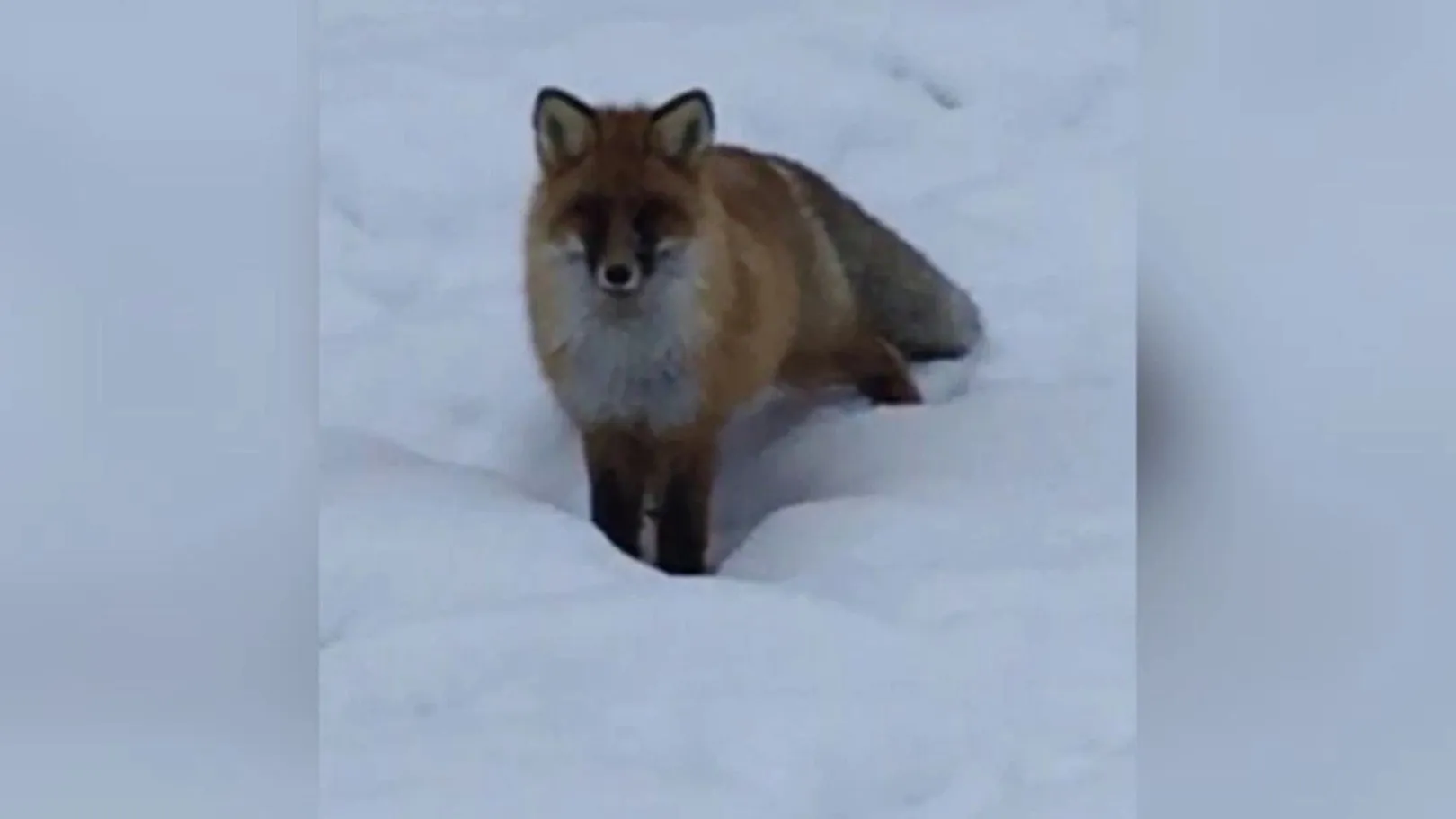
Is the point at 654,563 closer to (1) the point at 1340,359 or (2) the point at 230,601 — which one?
(2) the point at 230,601

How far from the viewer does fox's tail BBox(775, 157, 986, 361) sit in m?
1.40

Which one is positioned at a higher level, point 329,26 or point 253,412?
point 329,26

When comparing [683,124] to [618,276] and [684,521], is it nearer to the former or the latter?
[618,276]

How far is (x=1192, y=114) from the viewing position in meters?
1.40

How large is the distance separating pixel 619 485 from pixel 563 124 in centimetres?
25

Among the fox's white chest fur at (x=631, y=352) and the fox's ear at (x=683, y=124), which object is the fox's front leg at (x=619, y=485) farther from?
the fox's ear at (x=683, y=124)

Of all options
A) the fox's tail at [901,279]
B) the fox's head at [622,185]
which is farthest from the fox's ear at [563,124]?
the fox's tail at [901,279]

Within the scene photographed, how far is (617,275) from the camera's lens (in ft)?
4.43

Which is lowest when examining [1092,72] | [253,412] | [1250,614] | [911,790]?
[911,790]

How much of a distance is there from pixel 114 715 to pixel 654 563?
0.38 metres

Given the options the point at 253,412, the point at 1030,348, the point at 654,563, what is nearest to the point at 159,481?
the point at 253,412

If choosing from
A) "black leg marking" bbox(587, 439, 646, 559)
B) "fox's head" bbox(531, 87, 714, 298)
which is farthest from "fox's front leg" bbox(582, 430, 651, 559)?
"fox's head" bbox(531, 87, 714, 298)

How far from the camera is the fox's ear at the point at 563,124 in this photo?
4.49 feet

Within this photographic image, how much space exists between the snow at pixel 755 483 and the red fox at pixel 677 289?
0.02 metres
